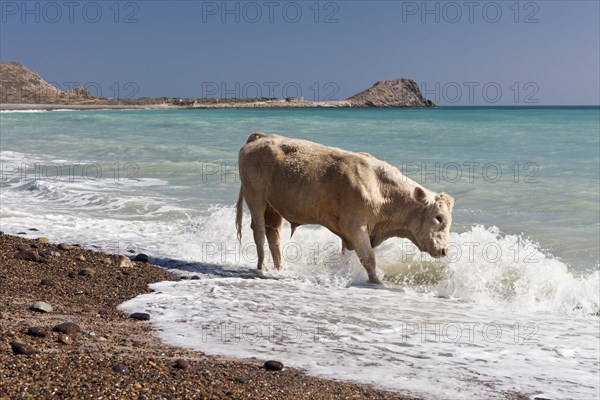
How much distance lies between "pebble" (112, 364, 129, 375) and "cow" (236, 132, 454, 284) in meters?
5.15

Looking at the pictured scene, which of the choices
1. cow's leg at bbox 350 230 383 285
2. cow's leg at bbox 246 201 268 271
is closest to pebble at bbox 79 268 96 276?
cow's leg at bbox 246 201 268 271

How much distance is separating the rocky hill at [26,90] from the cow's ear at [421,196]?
16862cm

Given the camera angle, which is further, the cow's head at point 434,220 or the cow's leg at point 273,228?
the cow's leg at point 273,228

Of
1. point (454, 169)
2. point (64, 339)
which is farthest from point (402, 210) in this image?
point (454, 169)

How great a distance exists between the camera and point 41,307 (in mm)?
7352

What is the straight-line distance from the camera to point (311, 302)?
29.4 ft

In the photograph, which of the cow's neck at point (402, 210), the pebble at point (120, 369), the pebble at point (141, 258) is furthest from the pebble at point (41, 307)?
the cow's neck at point (402, 210)

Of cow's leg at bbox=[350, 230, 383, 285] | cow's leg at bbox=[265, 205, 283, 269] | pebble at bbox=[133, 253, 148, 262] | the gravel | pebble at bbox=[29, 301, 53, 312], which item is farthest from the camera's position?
cow's leg at bbox=[265, 205, 283, 269]

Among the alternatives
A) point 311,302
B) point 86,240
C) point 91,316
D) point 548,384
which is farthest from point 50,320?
point 86,240

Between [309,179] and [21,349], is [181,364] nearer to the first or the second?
[21,349]

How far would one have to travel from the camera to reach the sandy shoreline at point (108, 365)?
5211 millimetres

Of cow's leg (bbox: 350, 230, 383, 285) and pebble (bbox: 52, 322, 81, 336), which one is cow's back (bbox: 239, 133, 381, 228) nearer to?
cow's leg (bbox: 350, 230, 383, 285)

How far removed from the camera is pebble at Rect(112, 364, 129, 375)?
554 centimetres

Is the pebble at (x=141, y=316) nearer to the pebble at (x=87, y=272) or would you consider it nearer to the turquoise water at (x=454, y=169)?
the pebble at (x=87, y=272)
